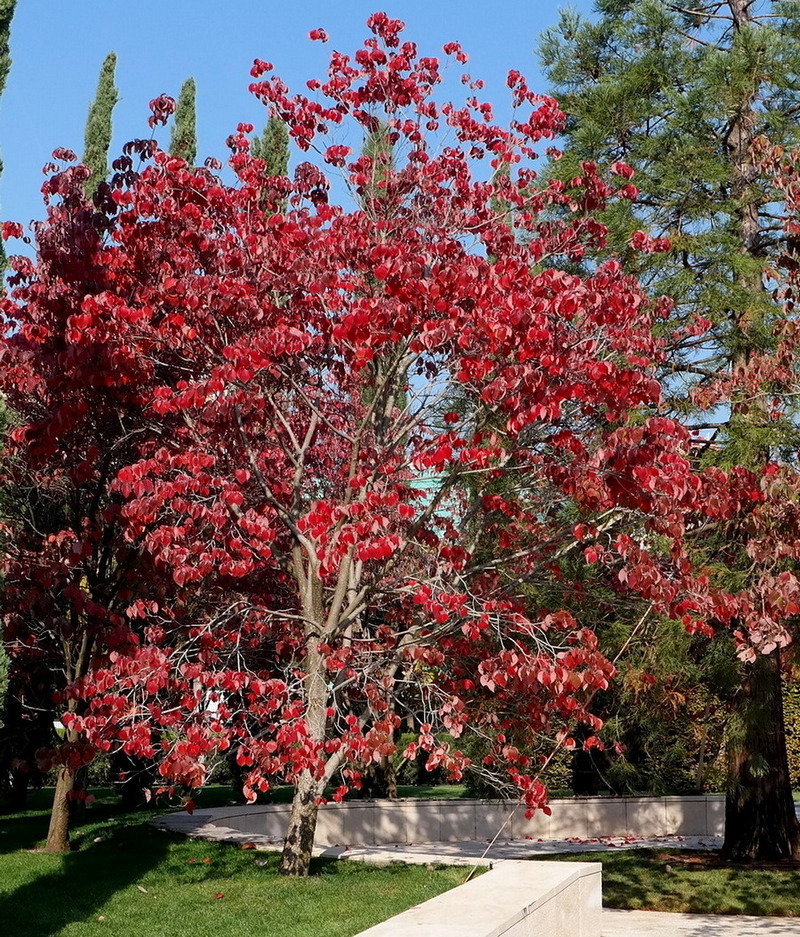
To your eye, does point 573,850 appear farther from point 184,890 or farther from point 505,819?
point 184,890

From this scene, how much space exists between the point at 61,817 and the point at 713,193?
36.4ft

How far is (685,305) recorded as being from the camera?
13312mm

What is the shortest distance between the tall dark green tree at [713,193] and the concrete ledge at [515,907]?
3747 millimetres

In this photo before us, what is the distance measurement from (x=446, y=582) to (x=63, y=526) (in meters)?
A: 5.89

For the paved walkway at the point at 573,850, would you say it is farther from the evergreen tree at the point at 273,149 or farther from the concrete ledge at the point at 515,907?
→ the evergreen tree at the point at 273,149

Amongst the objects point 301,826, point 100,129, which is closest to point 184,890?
point 301,826

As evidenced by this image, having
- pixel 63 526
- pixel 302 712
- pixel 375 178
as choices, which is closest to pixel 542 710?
pixel 302 712

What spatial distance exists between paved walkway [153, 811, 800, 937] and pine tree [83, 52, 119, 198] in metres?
16.8

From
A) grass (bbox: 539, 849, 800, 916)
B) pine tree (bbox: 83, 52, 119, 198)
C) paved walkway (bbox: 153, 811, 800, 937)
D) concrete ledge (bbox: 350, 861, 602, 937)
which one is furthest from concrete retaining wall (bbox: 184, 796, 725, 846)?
pine tree (bbox: 83, 52, 119, 198)

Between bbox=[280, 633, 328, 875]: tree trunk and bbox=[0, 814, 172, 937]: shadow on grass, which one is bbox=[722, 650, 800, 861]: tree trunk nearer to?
bbox=[280, 633, 328, 875]: tree trunk

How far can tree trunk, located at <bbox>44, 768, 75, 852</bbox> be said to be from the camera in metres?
11.8

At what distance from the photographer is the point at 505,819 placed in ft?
55.9

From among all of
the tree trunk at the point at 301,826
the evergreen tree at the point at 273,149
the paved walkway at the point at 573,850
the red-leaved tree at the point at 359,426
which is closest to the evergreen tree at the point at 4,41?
the red-leaved tree at the point at 359,426

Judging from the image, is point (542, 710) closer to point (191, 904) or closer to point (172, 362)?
point (191, 904)
